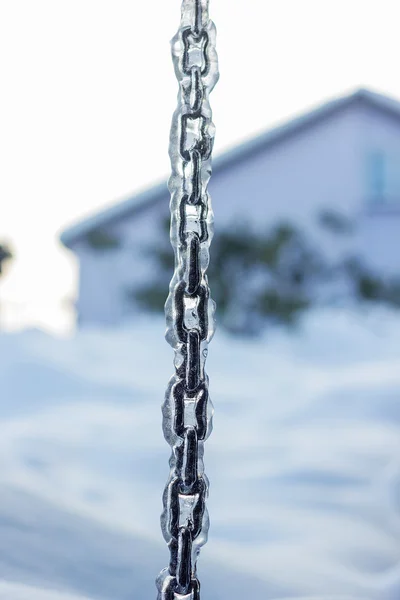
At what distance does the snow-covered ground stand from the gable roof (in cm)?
566

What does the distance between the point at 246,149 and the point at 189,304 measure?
335 inches

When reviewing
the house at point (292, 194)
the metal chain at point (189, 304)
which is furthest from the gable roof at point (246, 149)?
the metal chain at point (189, 304)

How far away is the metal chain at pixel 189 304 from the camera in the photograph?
743 mm

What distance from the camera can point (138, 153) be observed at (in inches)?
307

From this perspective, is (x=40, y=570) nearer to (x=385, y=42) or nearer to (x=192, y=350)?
(x=192, y=350)

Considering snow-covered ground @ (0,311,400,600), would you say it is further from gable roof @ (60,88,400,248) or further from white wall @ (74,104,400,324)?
gable roof @ (60,88,400,248)

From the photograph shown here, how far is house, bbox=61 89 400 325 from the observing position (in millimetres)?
8766

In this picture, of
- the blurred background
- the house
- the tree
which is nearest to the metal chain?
the blurred background

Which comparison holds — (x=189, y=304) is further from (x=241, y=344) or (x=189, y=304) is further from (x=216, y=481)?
(x=241, y=344)

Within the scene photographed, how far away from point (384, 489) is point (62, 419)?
1.07 meters

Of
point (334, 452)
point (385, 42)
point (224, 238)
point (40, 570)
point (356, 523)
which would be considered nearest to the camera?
point (40, 570)

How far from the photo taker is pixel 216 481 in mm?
1818

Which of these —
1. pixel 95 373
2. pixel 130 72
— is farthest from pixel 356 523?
pixel 130 72

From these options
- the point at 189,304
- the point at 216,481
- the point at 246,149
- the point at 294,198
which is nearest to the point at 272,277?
the point at 294,198
